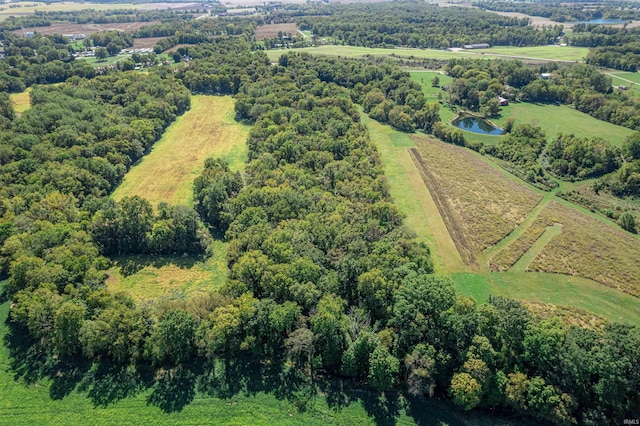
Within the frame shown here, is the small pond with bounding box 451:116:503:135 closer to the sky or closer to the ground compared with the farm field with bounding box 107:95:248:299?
closer to the sky

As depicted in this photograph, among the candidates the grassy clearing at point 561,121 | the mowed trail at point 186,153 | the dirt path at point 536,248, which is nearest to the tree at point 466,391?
the dirt path at point 536,248

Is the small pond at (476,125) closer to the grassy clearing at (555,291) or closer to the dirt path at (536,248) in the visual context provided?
the dirt path at (536,248)

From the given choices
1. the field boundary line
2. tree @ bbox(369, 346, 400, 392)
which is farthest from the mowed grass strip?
tree @ bbox(369, 346, 400, 392)

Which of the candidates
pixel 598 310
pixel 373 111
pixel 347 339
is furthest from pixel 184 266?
pixel 373 111

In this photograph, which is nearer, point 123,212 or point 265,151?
point 123,212

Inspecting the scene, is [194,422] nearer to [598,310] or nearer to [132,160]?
[598,310]

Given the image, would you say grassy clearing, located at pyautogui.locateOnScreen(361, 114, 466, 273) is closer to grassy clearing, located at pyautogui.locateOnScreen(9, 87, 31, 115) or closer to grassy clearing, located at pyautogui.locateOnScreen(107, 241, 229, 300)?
grassy clearing, located at pyautogui.locateOnScreen(107, 241, 229, 300)
